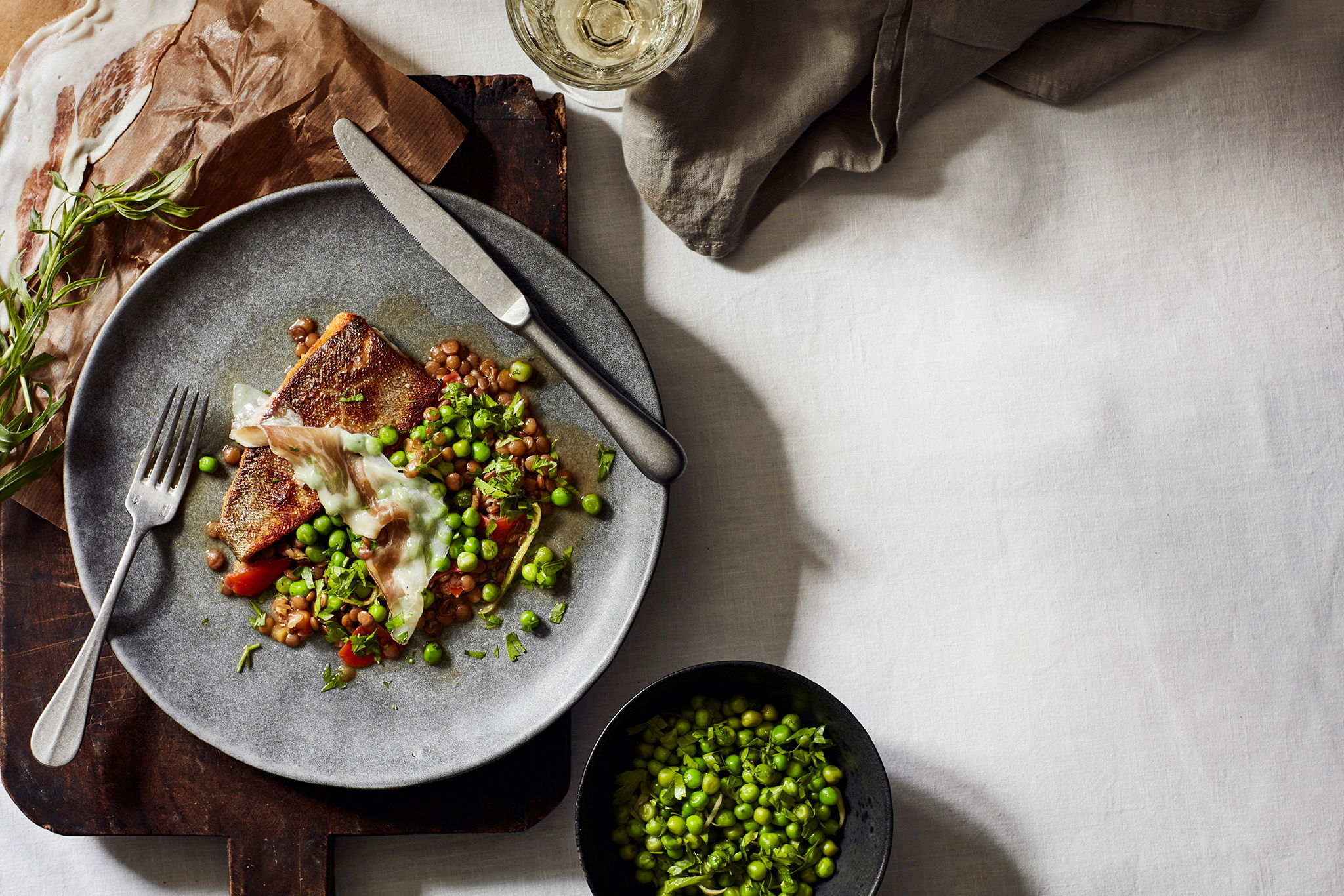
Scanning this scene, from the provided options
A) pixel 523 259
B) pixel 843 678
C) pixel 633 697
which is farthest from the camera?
pixel 843 678

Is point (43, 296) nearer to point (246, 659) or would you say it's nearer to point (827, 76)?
point (246, 659)

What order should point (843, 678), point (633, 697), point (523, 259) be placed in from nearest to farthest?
point (633, 697) → point (523, 259) → point (843, 678)

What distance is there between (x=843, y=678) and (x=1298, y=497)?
1.43 m

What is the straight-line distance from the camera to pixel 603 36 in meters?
2.55

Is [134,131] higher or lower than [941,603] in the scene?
higher

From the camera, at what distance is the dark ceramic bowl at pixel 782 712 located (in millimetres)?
2285

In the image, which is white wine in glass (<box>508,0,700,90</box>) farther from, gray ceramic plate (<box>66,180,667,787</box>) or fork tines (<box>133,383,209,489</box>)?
fork tines (<box>133,383,209,489</box>)

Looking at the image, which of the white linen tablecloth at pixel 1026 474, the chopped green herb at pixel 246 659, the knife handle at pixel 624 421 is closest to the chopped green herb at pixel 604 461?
the knife handle at pixel 624 421

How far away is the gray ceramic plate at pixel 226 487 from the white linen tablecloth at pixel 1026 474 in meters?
0.23

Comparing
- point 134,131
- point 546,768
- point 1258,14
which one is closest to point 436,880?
point 546,768

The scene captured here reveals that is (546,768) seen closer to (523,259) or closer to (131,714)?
(131,714)

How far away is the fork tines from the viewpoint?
97.6 inches

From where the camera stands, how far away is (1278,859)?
2594 mm

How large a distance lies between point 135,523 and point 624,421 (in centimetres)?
136
